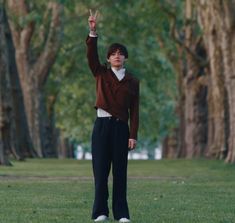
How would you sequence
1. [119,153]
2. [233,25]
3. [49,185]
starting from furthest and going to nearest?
[233,25] → [49,185] → [119,153]

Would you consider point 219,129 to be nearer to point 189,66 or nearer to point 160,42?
point 189,66

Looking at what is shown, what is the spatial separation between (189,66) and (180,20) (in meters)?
2.78

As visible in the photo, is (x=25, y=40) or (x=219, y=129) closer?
(x=219, y=129)

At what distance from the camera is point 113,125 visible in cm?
1207

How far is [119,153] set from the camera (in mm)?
12102

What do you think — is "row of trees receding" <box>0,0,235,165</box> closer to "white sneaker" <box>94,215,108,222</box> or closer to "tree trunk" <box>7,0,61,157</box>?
"tree trunk" <box>7,0,61,157</box>

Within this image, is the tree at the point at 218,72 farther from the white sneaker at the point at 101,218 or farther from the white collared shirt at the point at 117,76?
the white sneaker at the point at 101,218

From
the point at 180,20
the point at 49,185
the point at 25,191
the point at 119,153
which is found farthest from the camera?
the point at 180,20

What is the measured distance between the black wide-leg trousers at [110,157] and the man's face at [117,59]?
0.61 m

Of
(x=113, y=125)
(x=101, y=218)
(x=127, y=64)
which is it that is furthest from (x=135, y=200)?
(x=127, y=64)

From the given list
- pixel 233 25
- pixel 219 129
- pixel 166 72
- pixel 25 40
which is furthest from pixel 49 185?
pixel 166 72

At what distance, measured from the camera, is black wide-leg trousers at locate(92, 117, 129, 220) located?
1207cm

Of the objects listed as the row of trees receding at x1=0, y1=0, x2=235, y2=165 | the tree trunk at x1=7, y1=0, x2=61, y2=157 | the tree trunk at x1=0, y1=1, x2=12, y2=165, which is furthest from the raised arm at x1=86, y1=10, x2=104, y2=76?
the tree trunk at x1=7, y1=0, x2=61, y2=157

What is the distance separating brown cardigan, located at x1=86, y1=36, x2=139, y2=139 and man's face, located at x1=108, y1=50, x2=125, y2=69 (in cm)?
11
